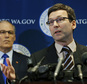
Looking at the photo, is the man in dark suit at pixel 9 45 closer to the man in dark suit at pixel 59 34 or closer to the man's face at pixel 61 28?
the man in dark suit at pixel 59 34

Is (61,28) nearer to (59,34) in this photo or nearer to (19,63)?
(59,34)

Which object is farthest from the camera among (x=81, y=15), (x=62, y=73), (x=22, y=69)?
(x=81, y=15)

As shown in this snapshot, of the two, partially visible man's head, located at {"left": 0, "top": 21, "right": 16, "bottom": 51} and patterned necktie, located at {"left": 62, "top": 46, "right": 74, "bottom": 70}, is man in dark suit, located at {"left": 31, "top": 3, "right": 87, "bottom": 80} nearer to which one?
patterned necktie, located at {"left": 62, "top": 46, "right": 74, "bottom": 70}

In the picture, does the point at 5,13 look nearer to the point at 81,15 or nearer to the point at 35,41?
the point at 35,41

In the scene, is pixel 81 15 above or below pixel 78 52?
above

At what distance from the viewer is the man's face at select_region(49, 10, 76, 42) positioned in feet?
6.81

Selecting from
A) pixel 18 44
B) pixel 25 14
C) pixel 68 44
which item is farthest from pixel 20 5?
pixel 68 44

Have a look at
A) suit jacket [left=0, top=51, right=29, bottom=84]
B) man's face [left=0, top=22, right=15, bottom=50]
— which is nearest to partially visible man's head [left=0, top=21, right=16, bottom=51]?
man's face [left=0, top=22, right=15, bottom=50]

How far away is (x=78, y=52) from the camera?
208 centimetres

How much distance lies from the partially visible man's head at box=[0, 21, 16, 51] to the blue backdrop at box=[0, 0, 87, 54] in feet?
0.24

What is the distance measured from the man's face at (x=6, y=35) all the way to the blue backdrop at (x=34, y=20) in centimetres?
8

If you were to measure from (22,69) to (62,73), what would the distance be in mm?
1384

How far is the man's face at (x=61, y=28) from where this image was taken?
208 cm

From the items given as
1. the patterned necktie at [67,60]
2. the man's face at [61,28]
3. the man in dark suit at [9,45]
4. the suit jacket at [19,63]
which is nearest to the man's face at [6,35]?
the man in dark suit at [9,45]
